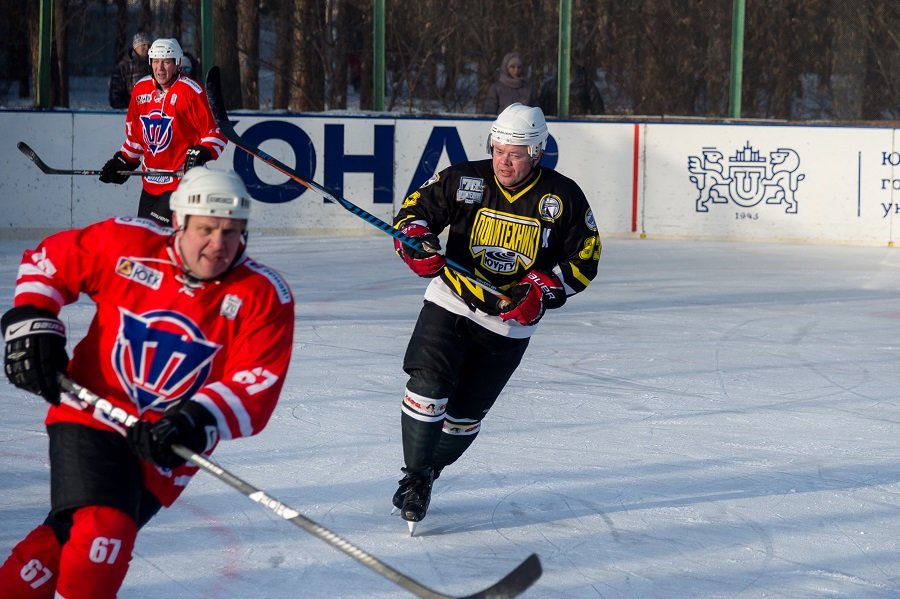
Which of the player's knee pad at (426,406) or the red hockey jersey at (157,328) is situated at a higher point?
the red hockey jersey at (157,328)

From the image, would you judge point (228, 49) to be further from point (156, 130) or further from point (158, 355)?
point (158, 355)

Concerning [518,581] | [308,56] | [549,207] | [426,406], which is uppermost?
[308,56]

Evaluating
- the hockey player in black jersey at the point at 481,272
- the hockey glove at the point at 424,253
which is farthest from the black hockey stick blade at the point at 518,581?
the hockey glove at the point at 424,253

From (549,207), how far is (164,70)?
346 cm

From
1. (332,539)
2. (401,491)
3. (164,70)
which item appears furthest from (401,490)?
(164,70)

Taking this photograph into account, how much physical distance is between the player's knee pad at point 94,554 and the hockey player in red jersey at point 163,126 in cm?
434

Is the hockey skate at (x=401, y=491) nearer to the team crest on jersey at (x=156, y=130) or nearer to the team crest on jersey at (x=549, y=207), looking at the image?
the team crest on jersey at (x=549, y=207)

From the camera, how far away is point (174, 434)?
220 cm

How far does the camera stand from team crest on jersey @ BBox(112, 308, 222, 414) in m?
2.36

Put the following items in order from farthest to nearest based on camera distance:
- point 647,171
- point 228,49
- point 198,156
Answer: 1. point 228,49
2. point 647,171
3. point 198,156

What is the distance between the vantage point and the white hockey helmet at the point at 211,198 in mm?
2301

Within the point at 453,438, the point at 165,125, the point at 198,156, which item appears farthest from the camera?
the point at 165,125

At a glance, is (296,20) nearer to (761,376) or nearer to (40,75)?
(40,75)

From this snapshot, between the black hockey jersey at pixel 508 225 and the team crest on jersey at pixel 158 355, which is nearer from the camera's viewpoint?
the team crest on jersey at pixel 158 355
